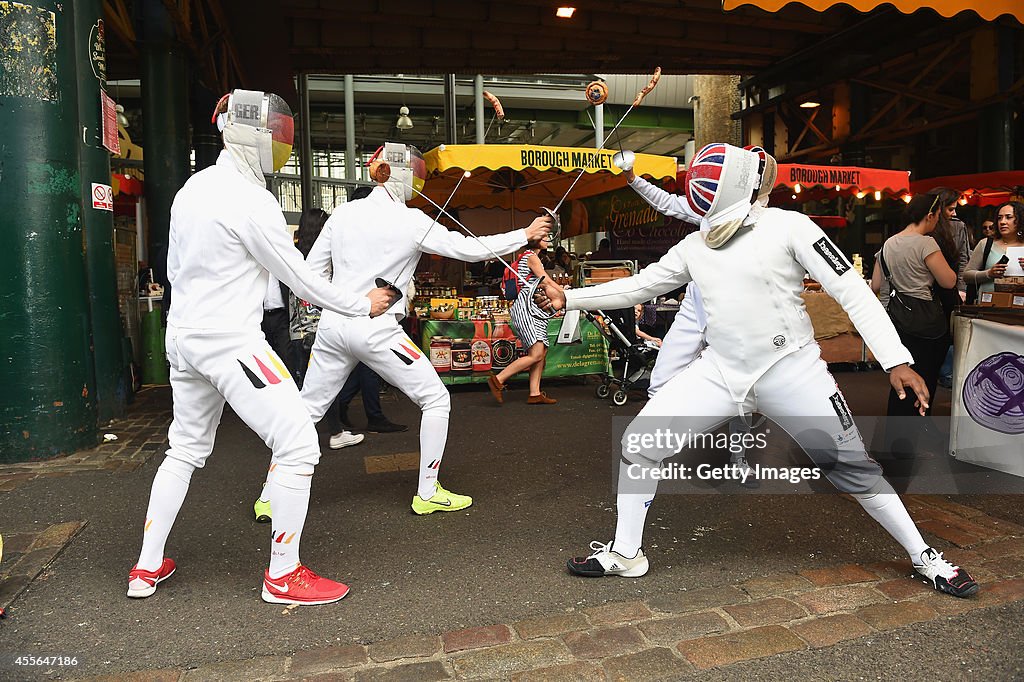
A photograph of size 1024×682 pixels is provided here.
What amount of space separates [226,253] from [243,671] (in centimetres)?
166

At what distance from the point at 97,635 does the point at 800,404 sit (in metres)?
3.07

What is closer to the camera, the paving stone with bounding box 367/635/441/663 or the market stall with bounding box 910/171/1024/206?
the paving stone with bounding box 367/635/441/663

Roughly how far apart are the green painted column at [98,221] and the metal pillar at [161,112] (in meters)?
2.21

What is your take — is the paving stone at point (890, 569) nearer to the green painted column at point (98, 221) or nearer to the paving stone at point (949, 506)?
the paving stone at point (949, 506)

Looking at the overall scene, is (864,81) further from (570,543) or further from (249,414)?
(249,414)

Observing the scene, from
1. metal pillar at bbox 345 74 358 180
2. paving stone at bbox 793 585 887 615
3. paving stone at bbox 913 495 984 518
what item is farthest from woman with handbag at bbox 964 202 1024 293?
metal pillar at bbox 345 74 358 180

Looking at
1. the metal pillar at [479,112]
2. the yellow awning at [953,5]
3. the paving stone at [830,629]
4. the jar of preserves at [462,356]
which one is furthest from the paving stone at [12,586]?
the metal pillar at [479,112]

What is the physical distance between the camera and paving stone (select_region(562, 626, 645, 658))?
2.81 m

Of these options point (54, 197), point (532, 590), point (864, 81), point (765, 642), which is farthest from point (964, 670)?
point (864, 81)

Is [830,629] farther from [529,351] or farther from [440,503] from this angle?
[529,351]

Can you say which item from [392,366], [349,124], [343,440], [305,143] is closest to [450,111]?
[305,143]

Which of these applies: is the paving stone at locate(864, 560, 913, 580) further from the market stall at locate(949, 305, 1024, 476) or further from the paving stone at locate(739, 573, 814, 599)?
the market stall at locate(949, 305, 1024, 476)

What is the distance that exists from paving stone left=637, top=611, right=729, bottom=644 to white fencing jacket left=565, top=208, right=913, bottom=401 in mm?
946

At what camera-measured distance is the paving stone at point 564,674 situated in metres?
2.64
